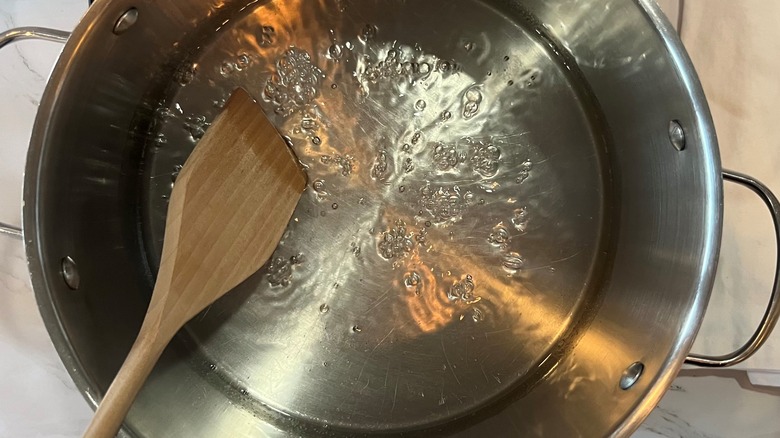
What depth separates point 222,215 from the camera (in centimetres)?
75

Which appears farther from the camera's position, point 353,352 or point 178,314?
point 353,352

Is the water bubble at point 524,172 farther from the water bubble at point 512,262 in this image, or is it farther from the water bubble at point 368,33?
the water bubble at point 368,33

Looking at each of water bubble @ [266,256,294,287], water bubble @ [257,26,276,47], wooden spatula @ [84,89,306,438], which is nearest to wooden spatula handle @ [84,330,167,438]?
wooden spatula @ [84,89,306,438]

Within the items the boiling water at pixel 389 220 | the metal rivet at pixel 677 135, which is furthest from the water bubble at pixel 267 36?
the metal rivet at pixel 677 135

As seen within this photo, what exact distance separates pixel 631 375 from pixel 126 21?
76cm

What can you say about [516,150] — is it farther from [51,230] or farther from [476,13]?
[51,230]

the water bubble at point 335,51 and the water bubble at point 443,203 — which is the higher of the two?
the water bubble at point 335,51

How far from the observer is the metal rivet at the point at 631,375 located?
0.71 m

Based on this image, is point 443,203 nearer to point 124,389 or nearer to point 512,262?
point 512,262

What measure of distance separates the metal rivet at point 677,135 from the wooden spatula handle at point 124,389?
645 millimetres

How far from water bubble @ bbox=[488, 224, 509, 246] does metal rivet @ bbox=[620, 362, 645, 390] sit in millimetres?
236

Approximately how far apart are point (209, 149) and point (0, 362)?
47cm

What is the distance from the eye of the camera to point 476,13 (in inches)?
33.5

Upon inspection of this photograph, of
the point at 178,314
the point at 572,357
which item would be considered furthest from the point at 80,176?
the point at 572,357
